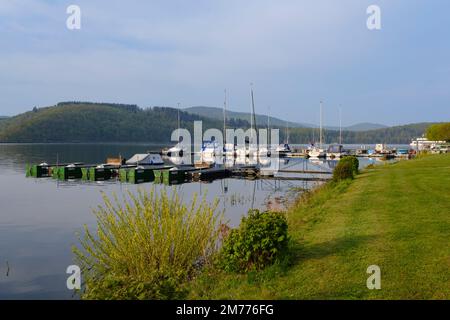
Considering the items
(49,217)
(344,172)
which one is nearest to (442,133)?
(344,172)

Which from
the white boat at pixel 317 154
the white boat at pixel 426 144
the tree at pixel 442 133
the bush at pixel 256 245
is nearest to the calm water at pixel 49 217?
the bush at pixel 256 245

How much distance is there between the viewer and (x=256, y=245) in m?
10.2

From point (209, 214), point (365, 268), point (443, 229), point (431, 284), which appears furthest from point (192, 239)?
point (443, 229)

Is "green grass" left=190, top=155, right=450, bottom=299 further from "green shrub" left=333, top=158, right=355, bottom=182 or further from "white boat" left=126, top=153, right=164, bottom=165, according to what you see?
"white boat" left=126, top=153, right=164, bottom=165

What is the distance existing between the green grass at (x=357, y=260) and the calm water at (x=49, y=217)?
13.9 ft

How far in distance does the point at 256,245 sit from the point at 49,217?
2315cm

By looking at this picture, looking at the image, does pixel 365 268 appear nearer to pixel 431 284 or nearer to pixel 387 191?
pixel 431 284

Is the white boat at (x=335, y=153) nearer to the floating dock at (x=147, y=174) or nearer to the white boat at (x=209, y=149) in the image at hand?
the white boat at (x=209, y=149)

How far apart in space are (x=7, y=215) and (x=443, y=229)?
2882 centimetres

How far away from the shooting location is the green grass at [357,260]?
8430 mm

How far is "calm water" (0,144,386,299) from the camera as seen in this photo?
15.6m

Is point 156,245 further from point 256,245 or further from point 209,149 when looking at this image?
point 209,149

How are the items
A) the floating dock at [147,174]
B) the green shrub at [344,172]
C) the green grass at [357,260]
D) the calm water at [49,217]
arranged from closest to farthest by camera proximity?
the green grass at [357,260] → the calm water at [49,217] → the green shrub at [344,172] → the floating dock at [147,174]
